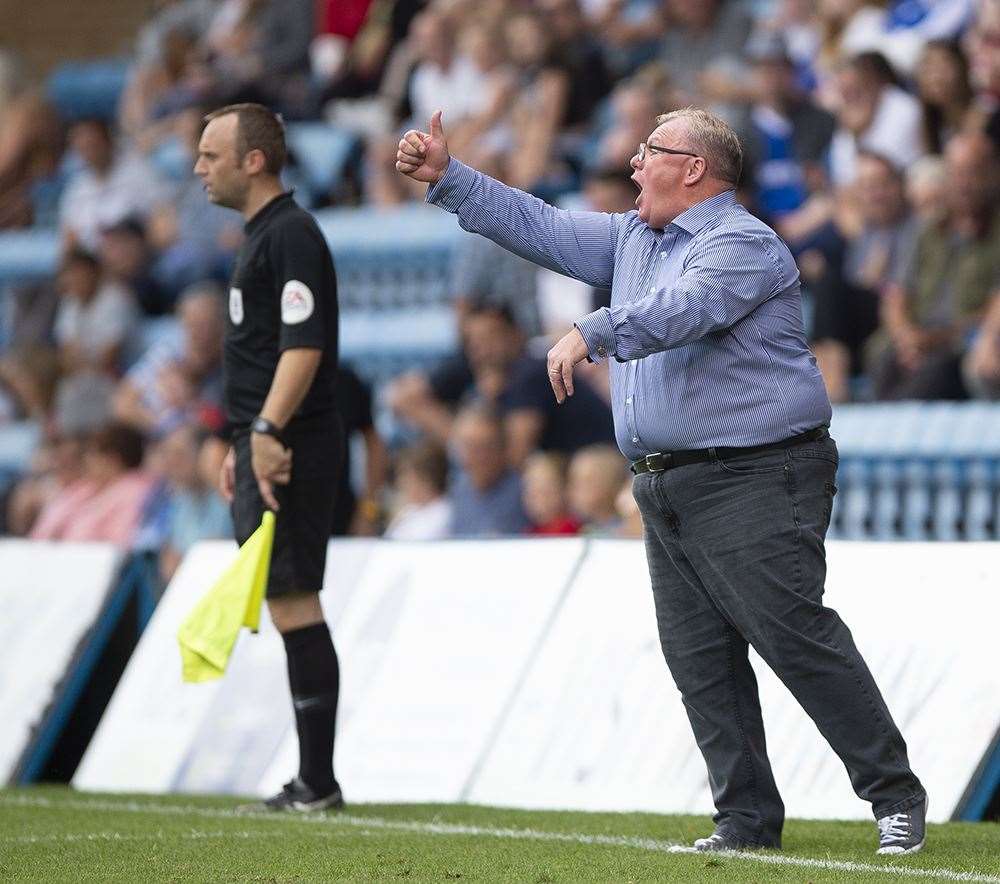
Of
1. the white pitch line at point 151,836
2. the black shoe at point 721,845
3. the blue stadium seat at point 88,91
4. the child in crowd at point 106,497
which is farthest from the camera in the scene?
the blue stadium seat at point 88,91

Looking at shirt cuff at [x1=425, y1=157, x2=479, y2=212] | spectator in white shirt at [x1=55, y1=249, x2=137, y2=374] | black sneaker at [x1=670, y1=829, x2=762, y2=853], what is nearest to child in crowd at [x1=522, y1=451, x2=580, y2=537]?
shirt cuff at [x1=425, y1=157, x2=479, y2=212]

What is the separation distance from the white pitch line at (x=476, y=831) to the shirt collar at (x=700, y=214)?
64.2 inches

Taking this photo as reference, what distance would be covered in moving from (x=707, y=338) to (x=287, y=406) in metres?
1.71

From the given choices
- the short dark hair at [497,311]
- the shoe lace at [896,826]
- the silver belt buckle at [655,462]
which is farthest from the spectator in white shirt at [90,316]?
the shoe lace at [896,826]

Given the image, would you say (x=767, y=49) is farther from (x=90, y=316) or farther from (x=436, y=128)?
(x=436, y=128)

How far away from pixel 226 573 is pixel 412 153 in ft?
5.34

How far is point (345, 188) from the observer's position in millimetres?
16000

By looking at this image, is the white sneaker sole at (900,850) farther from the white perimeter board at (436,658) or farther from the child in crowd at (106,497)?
the child in crowd at (106,497)

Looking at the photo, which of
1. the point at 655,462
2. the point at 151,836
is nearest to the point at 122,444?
the point at 151,836

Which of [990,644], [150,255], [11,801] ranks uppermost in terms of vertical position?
[150,255]

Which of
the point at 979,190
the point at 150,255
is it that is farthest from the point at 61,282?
the point at 979,190

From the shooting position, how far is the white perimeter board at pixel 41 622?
8656 mm

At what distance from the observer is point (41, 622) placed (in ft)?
29.2

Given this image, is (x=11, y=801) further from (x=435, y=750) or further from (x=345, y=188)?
(x=345, y=188)
